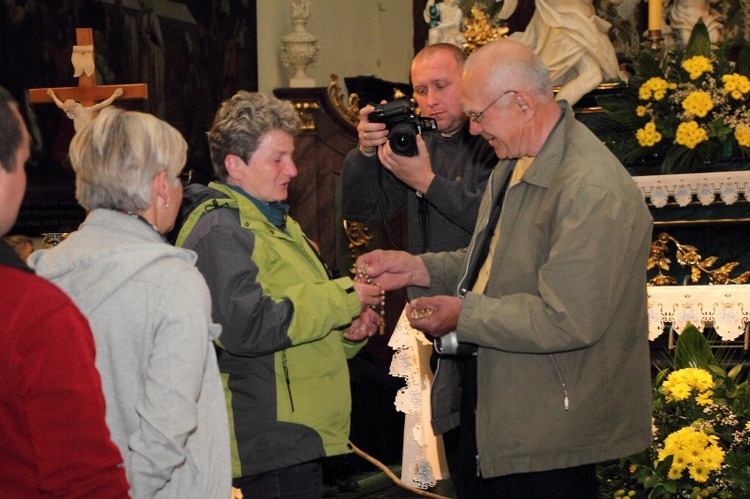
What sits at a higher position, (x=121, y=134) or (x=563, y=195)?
(x=121, y=134)

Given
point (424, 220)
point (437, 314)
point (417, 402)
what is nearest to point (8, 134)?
point (437, 314)

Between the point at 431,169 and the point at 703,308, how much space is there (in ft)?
7.13

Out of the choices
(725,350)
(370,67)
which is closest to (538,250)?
(725,350)

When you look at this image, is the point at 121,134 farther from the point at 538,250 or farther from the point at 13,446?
the point at 538,250

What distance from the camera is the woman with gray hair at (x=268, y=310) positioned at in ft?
10.0

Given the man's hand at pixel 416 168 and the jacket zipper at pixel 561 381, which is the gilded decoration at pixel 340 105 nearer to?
the man's hand at pixel 416 168

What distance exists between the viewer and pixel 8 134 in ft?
6.68

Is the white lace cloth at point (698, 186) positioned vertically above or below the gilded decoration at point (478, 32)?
below

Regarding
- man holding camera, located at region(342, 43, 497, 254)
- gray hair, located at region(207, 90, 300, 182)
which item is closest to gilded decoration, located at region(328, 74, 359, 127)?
man holding camera, located at region(342, 43, 497, 254)

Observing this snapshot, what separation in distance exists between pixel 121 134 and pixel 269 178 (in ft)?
2.86

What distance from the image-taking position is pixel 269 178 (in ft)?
10.8

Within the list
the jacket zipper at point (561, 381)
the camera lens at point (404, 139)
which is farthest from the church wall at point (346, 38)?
the jacket zipper at point (561, 381)

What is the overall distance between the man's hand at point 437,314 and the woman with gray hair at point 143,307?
2.58ft

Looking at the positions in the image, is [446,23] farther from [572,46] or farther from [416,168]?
[416,168]
